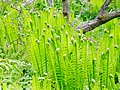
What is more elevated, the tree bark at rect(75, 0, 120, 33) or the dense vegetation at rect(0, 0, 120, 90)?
the tree bark at rect(75, 0, 120, 33)

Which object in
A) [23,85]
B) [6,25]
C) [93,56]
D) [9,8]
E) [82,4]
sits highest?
[82,4]

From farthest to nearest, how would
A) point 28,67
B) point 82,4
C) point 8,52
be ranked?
point 82,4 → point 8,52 → point 28,67

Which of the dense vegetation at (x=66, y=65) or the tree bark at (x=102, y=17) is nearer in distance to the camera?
the dense vegetation at (x=66, y=65)

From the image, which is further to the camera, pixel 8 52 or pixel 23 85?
pixel 8 52

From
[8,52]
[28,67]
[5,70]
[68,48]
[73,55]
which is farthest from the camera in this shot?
[8,52]

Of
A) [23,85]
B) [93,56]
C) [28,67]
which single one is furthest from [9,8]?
[93,56]

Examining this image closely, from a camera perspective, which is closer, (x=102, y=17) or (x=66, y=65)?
(x=66, y=65)

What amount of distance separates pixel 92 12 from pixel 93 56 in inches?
112

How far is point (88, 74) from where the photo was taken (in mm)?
1527

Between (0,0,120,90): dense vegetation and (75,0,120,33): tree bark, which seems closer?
(0,0,120,90): dense vegetation

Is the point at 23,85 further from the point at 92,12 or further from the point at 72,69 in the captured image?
the point at 92,12

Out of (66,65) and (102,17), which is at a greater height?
(102,17)

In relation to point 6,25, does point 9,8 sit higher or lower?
higher

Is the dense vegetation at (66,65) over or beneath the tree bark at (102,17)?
beneath
